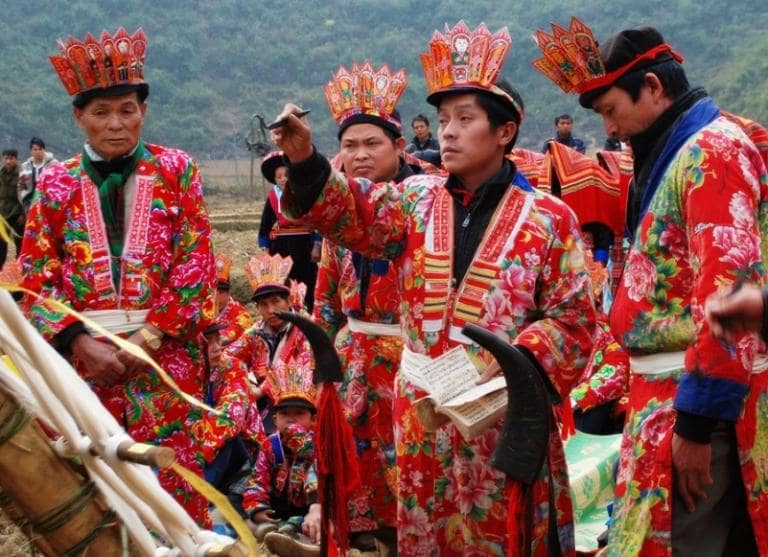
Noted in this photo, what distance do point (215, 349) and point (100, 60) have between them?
6.57 feet

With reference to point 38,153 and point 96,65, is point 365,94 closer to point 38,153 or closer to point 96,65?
point 96,65

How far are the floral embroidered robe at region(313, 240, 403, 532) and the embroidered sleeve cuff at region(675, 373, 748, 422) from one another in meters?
1.94

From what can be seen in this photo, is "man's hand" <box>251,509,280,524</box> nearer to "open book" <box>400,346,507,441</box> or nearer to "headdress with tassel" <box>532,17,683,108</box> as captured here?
"open book" <box>400,346,507,441</box>

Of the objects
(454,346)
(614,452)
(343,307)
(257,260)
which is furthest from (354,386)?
(257,260)

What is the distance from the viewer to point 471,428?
3182 millimetres

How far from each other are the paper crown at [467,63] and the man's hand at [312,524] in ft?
8.03

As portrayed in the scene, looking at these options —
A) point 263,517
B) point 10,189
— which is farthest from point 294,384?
point 10,189

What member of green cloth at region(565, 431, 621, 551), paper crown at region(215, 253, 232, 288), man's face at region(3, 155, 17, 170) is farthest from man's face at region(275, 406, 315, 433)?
man's face at region(3, 155, 17, 170)

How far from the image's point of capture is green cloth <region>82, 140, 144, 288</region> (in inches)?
164

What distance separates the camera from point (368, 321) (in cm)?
468

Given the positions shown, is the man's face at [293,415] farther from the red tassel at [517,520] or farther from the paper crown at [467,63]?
the red tassel at [517,520]

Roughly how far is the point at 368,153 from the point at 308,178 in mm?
1649

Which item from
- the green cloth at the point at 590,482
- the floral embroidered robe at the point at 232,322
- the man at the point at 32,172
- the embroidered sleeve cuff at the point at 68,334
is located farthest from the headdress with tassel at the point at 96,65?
the man at the point at 32,172

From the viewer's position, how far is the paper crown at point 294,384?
19.6 feet
